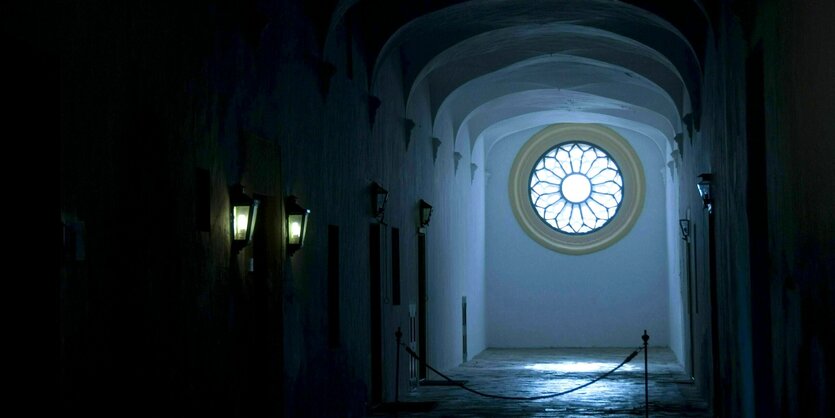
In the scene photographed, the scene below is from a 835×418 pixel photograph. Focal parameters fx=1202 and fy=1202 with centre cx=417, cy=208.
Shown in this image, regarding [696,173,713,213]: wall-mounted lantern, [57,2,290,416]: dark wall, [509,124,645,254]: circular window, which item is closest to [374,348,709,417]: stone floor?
[696,173,713,213]: wall-mounted lantern

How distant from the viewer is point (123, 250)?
19.3ft

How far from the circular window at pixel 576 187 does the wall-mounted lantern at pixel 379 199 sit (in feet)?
46.3

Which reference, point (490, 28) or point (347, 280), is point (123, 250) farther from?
point (490, 28)

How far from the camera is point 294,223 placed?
9461 mm

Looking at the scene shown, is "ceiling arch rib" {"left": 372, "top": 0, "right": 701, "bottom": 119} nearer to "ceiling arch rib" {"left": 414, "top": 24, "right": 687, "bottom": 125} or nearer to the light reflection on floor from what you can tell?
"ceiling arch rib" {"left": 414, "top": 24, "right": 687, "bottom": 125}

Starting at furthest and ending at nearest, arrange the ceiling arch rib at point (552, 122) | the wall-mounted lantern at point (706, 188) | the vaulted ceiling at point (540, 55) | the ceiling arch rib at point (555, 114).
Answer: the ceiling arch rib at point (552, 122) < the ceiling arch rib at point (555, 114) < the vaulted ceiling at point (540, 55) < the wall-mounted lantern at point (706, 188)

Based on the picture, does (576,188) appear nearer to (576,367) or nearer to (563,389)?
(576,367)

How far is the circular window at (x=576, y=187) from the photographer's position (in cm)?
2708

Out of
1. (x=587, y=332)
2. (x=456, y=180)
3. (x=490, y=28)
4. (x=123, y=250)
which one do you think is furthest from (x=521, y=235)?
(x=123, y=250)

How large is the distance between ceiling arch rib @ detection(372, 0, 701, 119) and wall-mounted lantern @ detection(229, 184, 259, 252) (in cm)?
541

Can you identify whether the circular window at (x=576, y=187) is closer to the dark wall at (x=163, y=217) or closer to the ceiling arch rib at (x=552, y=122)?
the ceiling arch rib at (x=552, y=122)

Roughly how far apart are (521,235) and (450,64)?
10710mm

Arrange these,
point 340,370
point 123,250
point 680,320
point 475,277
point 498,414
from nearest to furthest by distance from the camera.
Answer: point 123,250
point 340,370
point 498,414
point 680,320
point 475,277

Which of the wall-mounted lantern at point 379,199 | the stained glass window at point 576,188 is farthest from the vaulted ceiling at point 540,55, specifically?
the stained glass window at point 576,188
